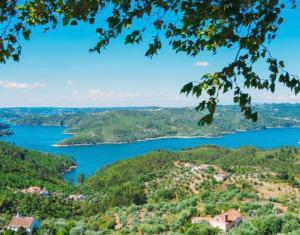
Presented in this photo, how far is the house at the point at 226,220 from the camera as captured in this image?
32897 millimetres

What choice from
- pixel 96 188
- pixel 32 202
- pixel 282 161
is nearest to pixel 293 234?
pixel 32 202

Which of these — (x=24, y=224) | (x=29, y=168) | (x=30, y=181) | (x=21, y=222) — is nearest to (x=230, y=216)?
(x=24, y=224)

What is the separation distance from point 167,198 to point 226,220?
29718 millimetres

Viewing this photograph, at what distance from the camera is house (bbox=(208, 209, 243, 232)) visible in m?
32.9

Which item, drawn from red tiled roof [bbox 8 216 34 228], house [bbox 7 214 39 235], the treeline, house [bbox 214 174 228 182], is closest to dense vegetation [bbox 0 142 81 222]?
the treeline

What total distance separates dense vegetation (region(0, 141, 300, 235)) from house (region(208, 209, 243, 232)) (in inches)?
36.0

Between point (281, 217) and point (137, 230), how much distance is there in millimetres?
11644

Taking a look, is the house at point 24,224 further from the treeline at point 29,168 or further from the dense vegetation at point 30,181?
the treeline at point 29,168

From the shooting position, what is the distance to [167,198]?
63219 millimetres

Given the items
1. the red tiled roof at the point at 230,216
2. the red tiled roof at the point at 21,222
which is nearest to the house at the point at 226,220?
the red tiled roof at the point at 230,216

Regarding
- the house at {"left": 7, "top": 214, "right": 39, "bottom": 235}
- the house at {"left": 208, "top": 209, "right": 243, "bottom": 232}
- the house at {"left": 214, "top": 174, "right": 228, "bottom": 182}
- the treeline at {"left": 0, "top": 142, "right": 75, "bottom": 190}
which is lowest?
the treeline at {"left": 0, "top": 142, "right": 75, "bottom": 190}

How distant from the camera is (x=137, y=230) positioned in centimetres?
3494

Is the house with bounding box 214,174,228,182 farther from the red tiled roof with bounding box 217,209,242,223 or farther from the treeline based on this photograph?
the treeline

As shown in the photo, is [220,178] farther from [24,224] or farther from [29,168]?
[29,168]
